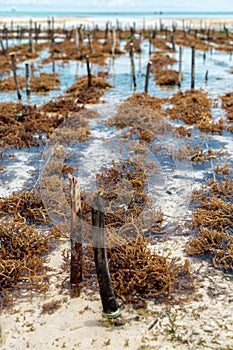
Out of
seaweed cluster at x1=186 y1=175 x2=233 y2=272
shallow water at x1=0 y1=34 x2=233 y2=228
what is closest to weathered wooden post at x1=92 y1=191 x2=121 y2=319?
seaweed cluster at x1=186 y1=175 x2=233 y2=272

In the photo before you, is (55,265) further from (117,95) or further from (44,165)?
(117,95)

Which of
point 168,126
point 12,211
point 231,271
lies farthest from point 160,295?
point 168,126

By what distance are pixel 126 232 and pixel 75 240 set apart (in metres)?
1.61

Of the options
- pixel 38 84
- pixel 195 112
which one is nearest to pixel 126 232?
pixel 195 112

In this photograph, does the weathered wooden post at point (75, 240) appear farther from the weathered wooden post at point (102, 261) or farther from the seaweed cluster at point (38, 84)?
the seaweed cluster at point (38, 84)

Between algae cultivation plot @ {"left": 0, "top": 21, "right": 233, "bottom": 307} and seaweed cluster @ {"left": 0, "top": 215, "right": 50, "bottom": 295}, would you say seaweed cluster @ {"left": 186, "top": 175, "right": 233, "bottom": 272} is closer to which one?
algae cultivation plot @ {"left": 0, "top": 21, "right": 233, "bottom": 307}

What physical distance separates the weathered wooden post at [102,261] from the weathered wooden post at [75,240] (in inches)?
15.9

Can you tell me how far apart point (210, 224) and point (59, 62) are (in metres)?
22.0

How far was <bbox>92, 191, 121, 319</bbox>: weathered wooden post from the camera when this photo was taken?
4.36 meters

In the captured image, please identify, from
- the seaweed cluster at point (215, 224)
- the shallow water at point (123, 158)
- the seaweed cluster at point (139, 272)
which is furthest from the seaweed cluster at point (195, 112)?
the seaweed cluster at point (139, 272)

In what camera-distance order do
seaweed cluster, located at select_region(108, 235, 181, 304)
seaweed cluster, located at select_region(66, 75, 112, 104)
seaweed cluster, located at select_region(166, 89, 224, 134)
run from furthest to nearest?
seaweed cluster, located at select_region(66, 75, 112, 104)
seaweed cluster, located at select_region(166, 89, 224, 134)
seaweed cluster, located at select_region(108, 235, 181, 304)

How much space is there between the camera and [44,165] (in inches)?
371

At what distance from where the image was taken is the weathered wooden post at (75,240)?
15.4 ft

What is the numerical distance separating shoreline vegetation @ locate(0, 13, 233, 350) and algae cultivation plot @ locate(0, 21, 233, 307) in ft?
0.09
